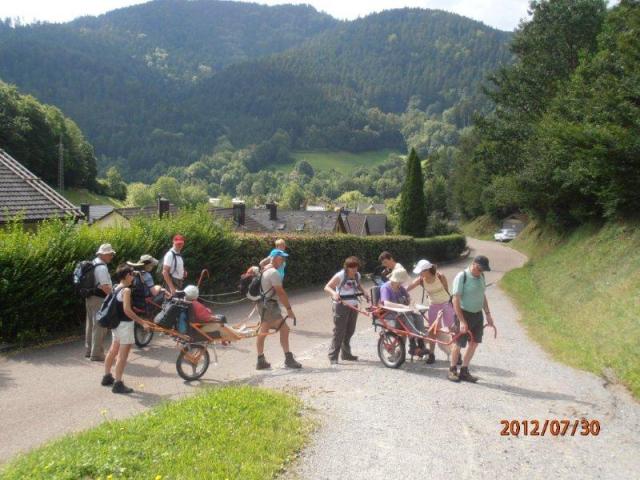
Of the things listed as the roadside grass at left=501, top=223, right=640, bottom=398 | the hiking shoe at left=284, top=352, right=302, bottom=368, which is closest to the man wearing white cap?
the hiking shoe at left=284, top=352, right=302, bottom=368

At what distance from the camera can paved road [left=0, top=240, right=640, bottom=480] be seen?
611 centimetres

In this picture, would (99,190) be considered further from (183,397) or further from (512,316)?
(183,397)

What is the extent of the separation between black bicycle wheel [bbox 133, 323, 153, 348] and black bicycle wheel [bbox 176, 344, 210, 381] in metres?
2.37

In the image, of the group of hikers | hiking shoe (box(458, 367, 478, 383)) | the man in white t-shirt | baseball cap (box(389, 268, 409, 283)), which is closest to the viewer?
the group of hikers

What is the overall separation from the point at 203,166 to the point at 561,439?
198 m

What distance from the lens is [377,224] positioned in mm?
78375

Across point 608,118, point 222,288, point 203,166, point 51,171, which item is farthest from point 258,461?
point 203,166

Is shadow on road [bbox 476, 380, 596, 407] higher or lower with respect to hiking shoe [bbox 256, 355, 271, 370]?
higher

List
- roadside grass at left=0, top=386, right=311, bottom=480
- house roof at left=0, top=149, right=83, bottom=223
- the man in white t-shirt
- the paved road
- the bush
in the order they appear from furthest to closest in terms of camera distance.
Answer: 1. the bush
2. house roof at left=0, top=149, right=83, bottom=223
3. the man in white t-shirt
4. the paved road
5. roadside grass at left=0, top=386, right=311, bottom=480

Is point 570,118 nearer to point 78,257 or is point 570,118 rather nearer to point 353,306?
point 353,306

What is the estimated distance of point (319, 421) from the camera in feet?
23.4

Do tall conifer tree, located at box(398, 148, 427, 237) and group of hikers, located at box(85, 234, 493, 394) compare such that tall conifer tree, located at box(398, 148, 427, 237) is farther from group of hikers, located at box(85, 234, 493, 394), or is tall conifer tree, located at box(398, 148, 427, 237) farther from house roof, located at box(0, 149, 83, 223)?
group of hikers, located at box(85, 234, 493, 394)

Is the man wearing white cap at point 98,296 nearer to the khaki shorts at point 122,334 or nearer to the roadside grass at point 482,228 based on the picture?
the khaki shorts at point 122,334

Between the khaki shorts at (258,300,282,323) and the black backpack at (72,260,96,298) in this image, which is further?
the black backpack at (72,260,96,298)
